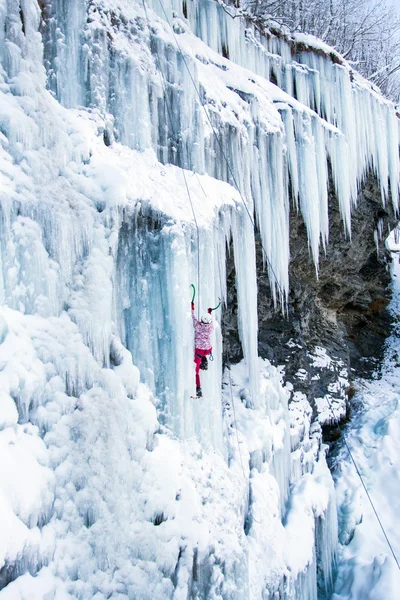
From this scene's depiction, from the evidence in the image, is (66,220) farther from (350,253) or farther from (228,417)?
(350,253)

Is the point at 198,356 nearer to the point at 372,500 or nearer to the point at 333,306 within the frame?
the point at 372,500

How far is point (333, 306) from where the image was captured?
9344 millimetres

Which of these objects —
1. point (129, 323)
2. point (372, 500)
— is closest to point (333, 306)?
point (372, 500)

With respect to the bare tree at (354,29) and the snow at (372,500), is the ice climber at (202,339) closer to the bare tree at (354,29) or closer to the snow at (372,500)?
the snow at (372,500)

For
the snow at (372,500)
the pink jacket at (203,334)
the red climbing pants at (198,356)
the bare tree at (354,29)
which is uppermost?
the bare tree at (354,29)

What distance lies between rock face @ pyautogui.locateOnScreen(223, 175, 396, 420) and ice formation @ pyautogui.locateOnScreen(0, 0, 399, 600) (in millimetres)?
1680

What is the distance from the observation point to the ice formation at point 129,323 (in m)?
2.70

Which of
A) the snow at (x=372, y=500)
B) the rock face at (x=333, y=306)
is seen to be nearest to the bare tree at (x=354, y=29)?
the rock face at (x=333, y=306)

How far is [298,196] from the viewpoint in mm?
6457

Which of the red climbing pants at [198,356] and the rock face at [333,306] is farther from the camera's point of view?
the rock face at [333,306]

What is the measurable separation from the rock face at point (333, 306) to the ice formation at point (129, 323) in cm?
168

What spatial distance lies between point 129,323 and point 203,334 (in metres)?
0.66

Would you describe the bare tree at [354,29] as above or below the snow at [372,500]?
above

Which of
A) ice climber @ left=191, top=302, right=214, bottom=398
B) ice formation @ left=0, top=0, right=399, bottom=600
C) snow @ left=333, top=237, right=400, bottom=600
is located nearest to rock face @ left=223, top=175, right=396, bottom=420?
snow @ left=333, top=237, right=400, bottom=600
